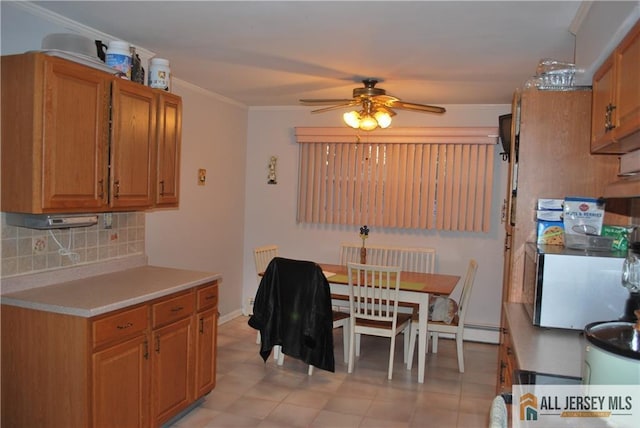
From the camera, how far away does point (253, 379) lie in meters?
3.86

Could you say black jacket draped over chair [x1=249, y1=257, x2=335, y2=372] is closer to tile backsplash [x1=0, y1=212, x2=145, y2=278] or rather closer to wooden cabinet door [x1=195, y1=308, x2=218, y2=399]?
wooden cabinet door [x1=195, y1=308, x2=218, y2=399]

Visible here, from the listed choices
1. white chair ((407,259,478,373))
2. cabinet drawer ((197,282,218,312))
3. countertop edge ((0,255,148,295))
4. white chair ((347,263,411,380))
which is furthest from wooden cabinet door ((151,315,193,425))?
white chair ((407,259,478,373))

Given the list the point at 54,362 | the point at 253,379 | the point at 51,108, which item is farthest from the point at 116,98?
the point at 253,379

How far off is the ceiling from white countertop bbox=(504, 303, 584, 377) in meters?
1.54

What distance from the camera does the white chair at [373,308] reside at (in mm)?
3918

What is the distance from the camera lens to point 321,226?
5543 millimetres

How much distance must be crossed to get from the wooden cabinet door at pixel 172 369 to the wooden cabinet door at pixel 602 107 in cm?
245

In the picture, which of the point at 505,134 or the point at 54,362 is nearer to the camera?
the point at 54,362

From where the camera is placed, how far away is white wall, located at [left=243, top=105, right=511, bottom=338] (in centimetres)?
503

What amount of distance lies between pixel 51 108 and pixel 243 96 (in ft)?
9.24

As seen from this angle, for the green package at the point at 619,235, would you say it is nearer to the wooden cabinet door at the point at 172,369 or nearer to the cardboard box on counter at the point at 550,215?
the cardboard box on counter at the point at 550,215

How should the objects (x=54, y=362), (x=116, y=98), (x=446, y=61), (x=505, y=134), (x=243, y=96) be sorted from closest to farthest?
(x=54, y=362)
(x=116, y=98)
(x=446, y=61)
(x=505, y=134)
(x=243, y=96)

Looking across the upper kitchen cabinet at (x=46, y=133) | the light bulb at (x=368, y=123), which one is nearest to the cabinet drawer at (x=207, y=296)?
the upper kitchen cabinet at (x=46, y=133)

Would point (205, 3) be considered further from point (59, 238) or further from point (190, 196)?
point (190, 196)
